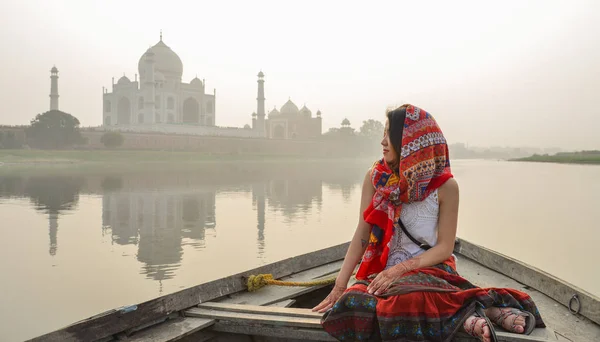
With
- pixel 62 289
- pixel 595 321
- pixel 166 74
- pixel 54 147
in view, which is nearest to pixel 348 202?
pixel 62 289

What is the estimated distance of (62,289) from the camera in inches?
139

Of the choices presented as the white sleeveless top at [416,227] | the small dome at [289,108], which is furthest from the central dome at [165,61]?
the white sleeveless top at [416,227]

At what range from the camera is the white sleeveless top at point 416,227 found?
159 centimetres

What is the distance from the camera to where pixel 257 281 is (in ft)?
6.75

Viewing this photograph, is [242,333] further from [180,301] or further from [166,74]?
[166,74]

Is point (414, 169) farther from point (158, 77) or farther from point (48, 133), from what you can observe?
point (158, 77)

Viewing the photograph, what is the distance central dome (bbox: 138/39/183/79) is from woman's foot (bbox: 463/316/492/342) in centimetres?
3257

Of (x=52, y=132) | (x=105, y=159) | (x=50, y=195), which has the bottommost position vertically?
(x=50, y=195)

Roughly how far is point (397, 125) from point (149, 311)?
39.9 inches

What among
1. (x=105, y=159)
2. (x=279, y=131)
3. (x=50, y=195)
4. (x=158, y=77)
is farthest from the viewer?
(x=279, y=131)

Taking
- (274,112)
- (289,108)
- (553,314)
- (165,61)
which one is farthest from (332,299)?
(274,112)

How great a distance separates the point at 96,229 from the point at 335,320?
5144mm

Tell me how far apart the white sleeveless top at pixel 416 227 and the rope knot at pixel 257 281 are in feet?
2.11

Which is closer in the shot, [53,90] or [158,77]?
[53,90]
